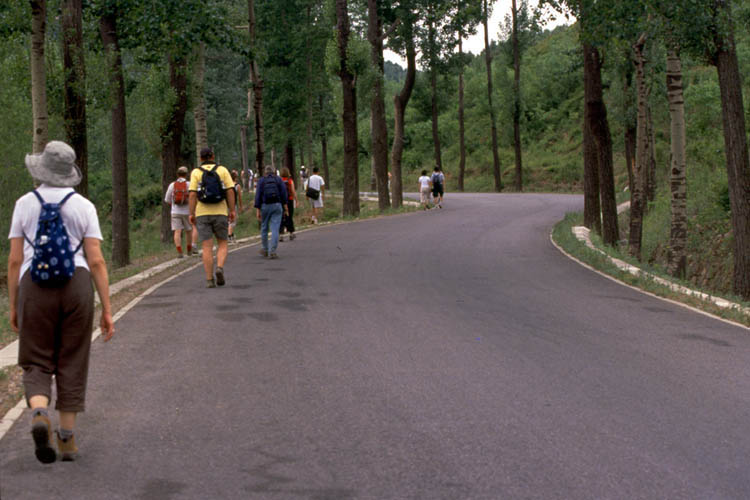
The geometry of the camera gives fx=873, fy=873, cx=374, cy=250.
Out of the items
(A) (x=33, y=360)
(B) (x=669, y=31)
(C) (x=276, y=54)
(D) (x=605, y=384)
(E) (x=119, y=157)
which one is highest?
(C) (x=276, y=54)

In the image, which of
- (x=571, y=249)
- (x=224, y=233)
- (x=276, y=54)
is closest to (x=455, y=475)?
(x=224, y=233)

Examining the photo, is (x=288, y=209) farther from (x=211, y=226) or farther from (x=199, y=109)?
(x=211, y=226)

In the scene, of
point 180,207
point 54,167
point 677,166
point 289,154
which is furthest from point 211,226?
point 289,154

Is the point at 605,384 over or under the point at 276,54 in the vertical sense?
under

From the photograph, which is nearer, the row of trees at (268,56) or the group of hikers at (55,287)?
the group of hikers at (55,287)

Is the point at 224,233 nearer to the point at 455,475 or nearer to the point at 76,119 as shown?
the point at 76,119

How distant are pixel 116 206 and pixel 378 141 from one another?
58.7 ft

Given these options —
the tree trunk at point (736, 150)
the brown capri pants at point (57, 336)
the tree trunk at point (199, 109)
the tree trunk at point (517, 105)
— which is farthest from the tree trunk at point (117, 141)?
the tree trunk at point (517, 105)

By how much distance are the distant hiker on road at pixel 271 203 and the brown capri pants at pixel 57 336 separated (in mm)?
12240

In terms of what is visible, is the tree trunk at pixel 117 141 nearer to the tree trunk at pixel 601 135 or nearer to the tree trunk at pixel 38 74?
the tree trunk at pixel 38 74

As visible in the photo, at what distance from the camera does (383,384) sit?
7.44 metres

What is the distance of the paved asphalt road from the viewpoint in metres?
5.16

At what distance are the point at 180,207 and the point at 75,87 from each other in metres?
3.89

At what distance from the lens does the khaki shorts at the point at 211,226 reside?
1398 centimetres
